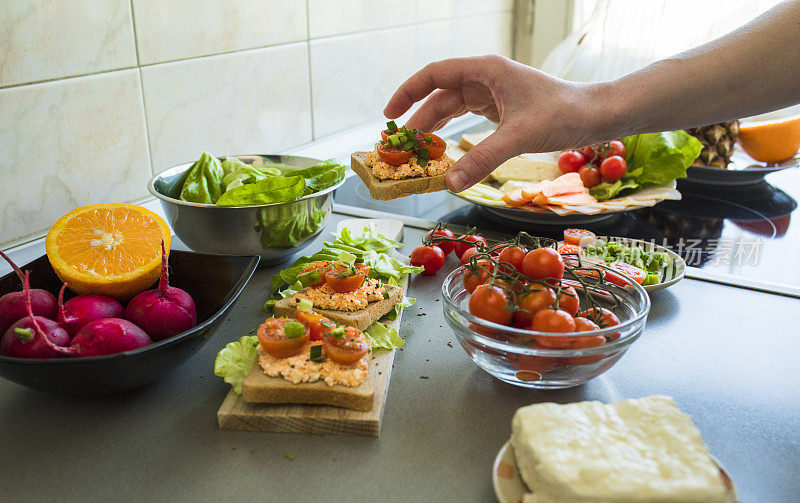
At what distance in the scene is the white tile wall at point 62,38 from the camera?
0.96 m

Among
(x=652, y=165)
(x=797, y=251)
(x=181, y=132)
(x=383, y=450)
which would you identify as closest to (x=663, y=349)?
(x=383, y=450)

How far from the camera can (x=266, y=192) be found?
0.99 meters

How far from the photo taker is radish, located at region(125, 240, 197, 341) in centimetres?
74

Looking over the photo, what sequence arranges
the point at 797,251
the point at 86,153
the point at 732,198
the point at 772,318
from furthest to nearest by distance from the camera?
the point at 732,198 → the point at 797,251 → the point at 86,153 → the point at 772,318

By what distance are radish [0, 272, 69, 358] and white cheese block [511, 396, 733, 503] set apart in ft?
1.55

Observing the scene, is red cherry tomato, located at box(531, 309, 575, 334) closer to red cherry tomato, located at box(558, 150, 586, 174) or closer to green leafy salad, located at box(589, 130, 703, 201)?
green leafy salad, located at box(589, 130, 703, 201)

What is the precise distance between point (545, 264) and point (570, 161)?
82 cm

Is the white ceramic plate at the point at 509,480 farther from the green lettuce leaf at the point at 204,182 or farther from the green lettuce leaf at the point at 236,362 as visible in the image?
the green lettuce leaf at the point at 204,182

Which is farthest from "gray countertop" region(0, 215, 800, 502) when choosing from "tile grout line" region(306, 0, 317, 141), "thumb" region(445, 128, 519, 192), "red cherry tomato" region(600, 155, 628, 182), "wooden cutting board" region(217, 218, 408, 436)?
"tile grout line" region(306, 0, 317, 141)

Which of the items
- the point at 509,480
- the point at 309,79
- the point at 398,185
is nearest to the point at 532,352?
the point at 509,480

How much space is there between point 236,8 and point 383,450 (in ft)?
3.29

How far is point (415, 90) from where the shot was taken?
1.15 metres

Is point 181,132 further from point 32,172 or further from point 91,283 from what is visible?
point 91,283

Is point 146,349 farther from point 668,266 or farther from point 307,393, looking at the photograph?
point 668,266
